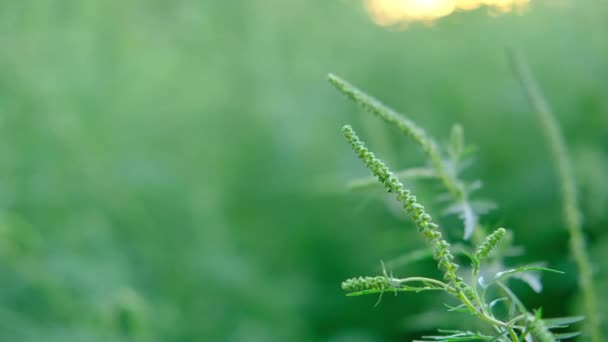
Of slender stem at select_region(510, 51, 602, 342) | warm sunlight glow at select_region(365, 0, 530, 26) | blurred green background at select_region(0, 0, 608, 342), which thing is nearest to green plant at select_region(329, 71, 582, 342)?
slender stem at select_region(510, 51, 602, 342)

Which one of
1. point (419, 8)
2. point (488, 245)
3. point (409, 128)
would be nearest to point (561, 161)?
point (409, 128)

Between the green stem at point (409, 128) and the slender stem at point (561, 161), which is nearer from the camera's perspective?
the green stem at point (409, 128)

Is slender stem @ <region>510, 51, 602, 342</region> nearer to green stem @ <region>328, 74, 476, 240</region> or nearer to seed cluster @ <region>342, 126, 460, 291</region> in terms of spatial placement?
green stem @ <region>328, 74, 476, 240</region>

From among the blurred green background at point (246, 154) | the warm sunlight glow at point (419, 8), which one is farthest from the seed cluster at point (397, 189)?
the warm sunlight glow at point (419, 8)

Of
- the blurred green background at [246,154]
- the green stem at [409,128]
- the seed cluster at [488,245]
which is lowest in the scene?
the seed cluster at [488,245]

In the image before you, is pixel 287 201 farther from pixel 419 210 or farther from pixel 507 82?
pixel 419 210

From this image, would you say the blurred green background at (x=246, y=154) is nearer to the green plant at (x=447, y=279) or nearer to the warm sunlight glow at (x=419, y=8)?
the warm sunlight glow at (x=419, y=8)

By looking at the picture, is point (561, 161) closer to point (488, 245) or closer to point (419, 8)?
point (488, 245)
